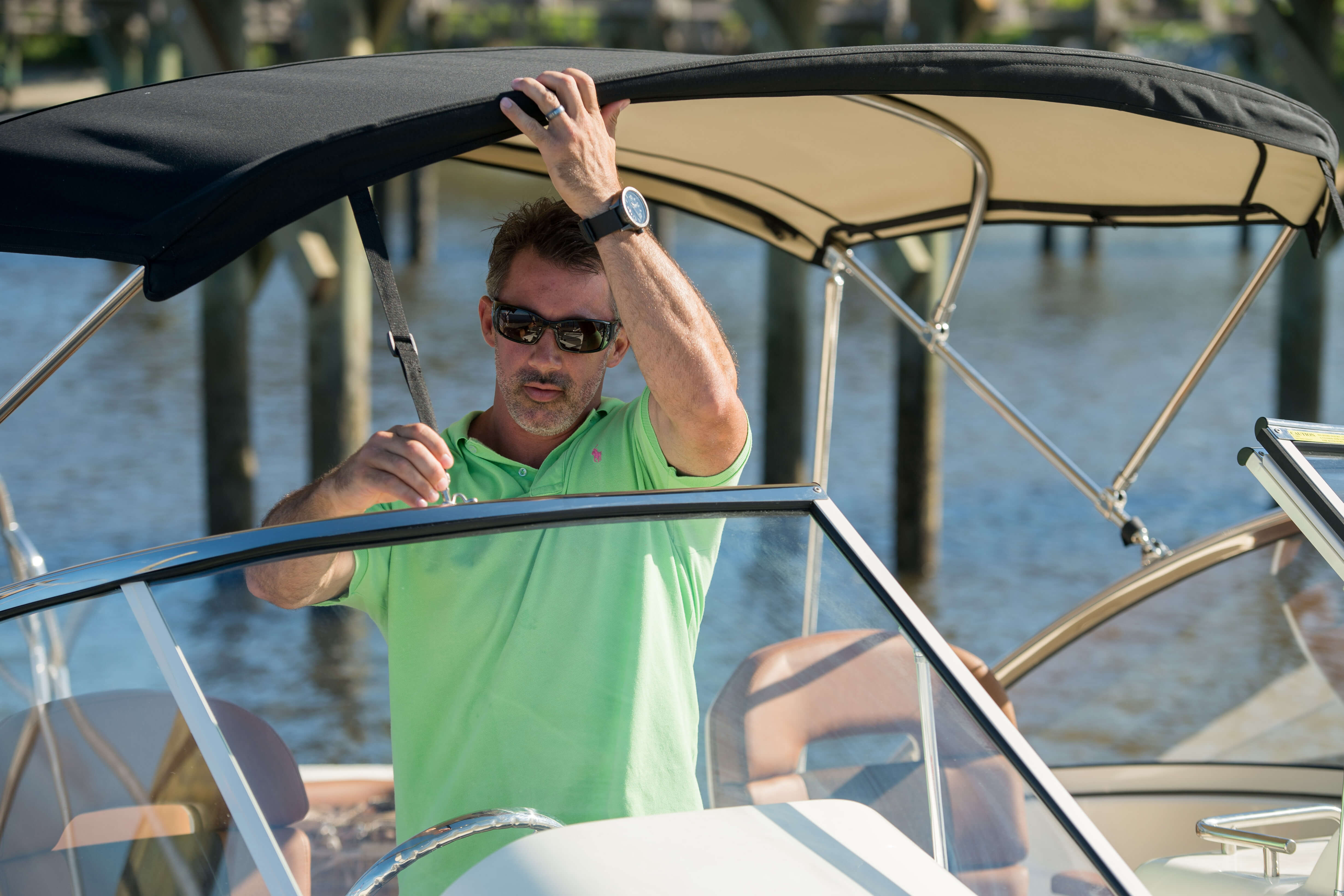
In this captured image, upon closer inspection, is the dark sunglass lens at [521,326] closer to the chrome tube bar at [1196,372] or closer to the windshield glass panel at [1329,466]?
the windshield glass panel at [1329,466]

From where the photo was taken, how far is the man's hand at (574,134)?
1.69 metres

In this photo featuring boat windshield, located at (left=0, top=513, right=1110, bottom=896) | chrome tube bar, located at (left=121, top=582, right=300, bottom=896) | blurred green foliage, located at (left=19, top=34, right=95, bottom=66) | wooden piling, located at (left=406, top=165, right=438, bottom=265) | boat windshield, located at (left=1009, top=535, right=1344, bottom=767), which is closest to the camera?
chrome tube bar, located at (left=121, top=582, right=300, bottom=896)

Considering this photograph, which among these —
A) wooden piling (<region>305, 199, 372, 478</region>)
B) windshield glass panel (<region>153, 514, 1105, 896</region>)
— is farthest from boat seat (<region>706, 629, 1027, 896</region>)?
wooden piling (<region>305, 199, 372, 478</region>)

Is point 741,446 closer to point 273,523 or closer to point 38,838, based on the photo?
point 273,523

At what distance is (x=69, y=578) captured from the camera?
5.07ft

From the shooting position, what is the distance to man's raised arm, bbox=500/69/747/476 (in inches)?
67.6

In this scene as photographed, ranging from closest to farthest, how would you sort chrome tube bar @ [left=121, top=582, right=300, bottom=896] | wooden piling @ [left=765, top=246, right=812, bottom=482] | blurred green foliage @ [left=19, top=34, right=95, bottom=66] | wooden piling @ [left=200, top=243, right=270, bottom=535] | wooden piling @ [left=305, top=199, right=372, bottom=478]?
1. chrome tube bar @ [left=121, top=582, right=300, bottom=896]
2. wooden piling @ [left=305, top=199, right=372, bottom=478]
3. wooden piling @ [left=200, top=243, right=270, bottom=535]
4. wooden piling @ [left=765, top=246, right=812, bottom=482]
5. blurred green foliage @ [left=19, top=34, right=95, bottom=66]

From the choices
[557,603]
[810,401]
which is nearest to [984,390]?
[557,603]

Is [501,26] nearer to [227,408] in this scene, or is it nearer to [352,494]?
[227,408]

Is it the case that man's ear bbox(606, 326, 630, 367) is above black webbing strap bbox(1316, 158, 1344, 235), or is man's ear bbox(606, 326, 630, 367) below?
below

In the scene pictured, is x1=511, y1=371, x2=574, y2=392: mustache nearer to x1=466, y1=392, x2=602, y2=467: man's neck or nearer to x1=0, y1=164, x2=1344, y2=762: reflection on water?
x1=466, y1=392, x2=602, y2=467: man's neck

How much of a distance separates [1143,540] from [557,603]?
168cm

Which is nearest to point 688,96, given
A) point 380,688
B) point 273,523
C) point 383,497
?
point 383,497

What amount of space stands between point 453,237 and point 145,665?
19873mm
